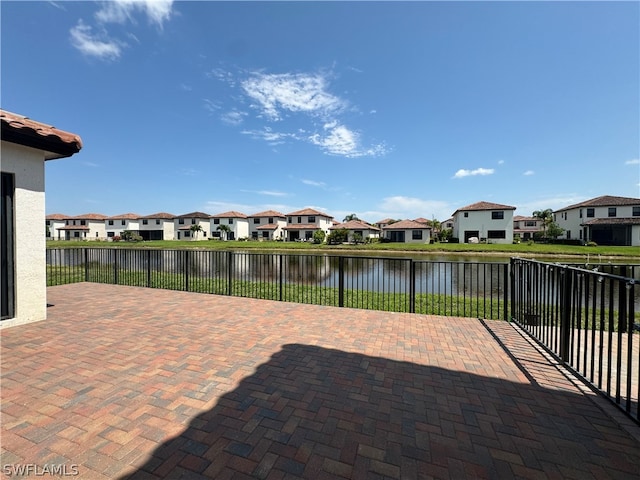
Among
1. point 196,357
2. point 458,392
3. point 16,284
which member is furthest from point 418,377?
point 16,284

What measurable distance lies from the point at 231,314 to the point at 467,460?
15.8ft

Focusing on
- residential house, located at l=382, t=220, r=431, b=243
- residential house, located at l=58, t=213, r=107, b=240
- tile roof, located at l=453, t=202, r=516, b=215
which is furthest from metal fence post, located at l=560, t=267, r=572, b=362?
residential house, located at l=58, t=213, r=107, b=240

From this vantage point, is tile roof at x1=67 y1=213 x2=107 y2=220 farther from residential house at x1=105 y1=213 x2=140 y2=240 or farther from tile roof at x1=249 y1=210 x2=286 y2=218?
tile roof at x1=249 y1=210 x2=286 y2=218

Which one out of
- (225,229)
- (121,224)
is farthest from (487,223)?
(121,224)

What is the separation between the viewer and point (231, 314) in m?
Result: 6.00

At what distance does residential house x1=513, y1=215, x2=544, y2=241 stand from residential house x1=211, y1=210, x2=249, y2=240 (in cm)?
5948

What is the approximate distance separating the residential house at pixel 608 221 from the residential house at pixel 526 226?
19075 mm

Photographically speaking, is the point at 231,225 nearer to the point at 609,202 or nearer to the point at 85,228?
the point at 85,228

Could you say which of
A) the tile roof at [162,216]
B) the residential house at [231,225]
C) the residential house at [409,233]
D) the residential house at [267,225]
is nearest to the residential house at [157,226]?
the tile roof at [162,216]

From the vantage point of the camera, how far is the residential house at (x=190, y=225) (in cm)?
6438

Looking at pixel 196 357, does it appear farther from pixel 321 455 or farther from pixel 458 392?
pixel 458 392

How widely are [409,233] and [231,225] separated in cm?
3797

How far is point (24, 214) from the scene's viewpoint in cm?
498

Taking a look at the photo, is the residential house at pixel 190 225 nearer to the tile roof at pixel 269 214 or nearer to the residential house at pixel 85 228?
the tile roof at pixel 269 214
